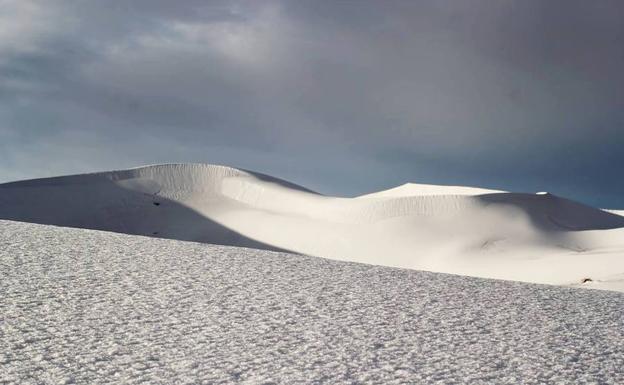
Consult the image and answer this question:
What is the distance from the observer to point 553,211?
16.5 meters

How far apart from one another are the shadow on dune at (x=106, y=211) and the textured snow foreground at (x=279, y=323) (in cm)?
1104

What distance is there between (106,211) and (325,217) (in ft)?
18.6

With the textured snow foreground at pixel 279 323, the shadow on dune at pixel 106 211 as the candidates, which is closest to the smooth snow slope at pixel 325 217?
the shadow on dune at pixel 106 211

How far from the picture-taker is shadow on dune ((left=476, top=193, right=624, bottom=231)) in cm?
1548

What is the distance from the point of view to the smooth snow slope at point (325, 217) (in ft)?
43.9

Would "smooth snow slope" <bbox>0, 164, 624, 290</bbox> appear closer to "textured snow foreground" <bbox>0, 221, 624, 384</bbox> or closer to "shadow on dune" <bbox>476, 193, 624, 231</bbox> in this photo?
"shadow on dune" <bbox>476, 193, 624, 231</bbox>

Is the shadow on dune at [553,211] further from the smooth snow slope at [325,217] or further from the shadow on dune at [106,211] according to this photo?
the shadow on dune at [106,211]

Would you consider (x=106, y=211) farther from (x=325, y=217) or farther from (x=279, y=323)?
(x=279, y=323)

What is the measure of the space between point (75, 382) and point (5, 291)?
4.61 feet

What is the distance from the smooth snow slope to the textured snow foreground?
24.4ft

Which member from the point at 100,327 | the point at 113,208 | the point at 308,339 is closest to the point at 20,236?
the point at 100,327

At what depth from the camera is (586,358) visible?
2.59m

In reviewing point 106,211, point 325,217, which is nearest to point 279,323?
point 325,217

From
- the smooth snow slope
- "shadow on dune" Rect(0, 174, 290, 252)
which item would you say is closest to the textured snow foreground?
the smooth snow slope
